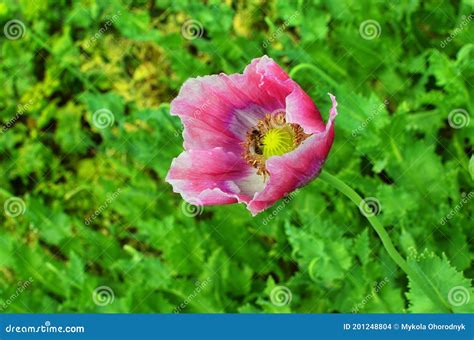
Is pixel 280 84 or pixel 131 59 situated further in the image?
pixel 131 59

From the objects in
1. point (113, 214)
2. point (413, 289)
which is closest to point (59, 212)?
point (113, 214)

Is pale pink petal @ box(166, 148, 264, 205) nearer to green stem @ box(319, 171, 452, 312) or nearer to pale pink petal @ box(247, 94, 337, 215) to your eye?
pale pink petal @ box(247, 94, 337, 215)

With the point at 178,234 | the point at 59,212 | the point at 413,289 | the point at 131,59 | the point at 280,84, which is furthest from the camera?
the point at 131,59

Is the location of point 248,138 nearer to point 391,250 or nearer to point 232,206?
point 391,250

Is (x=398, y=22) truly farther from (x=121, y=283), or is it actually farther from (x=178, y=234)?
(x=121, y=283)

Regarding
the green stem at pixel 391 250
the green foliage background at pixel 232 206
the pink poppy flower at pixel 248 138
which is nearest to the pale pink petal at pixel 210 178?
the pink poppy flower at pixel 248 138

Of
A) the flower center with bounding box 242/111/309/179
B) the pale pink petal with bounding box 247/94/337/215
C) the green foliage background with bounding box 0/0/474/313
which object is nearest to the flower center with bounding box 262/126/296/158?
the flower center with bounding box 242/111/309/179

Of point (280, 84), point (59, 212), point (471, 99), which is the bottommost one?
point (59, 212)
